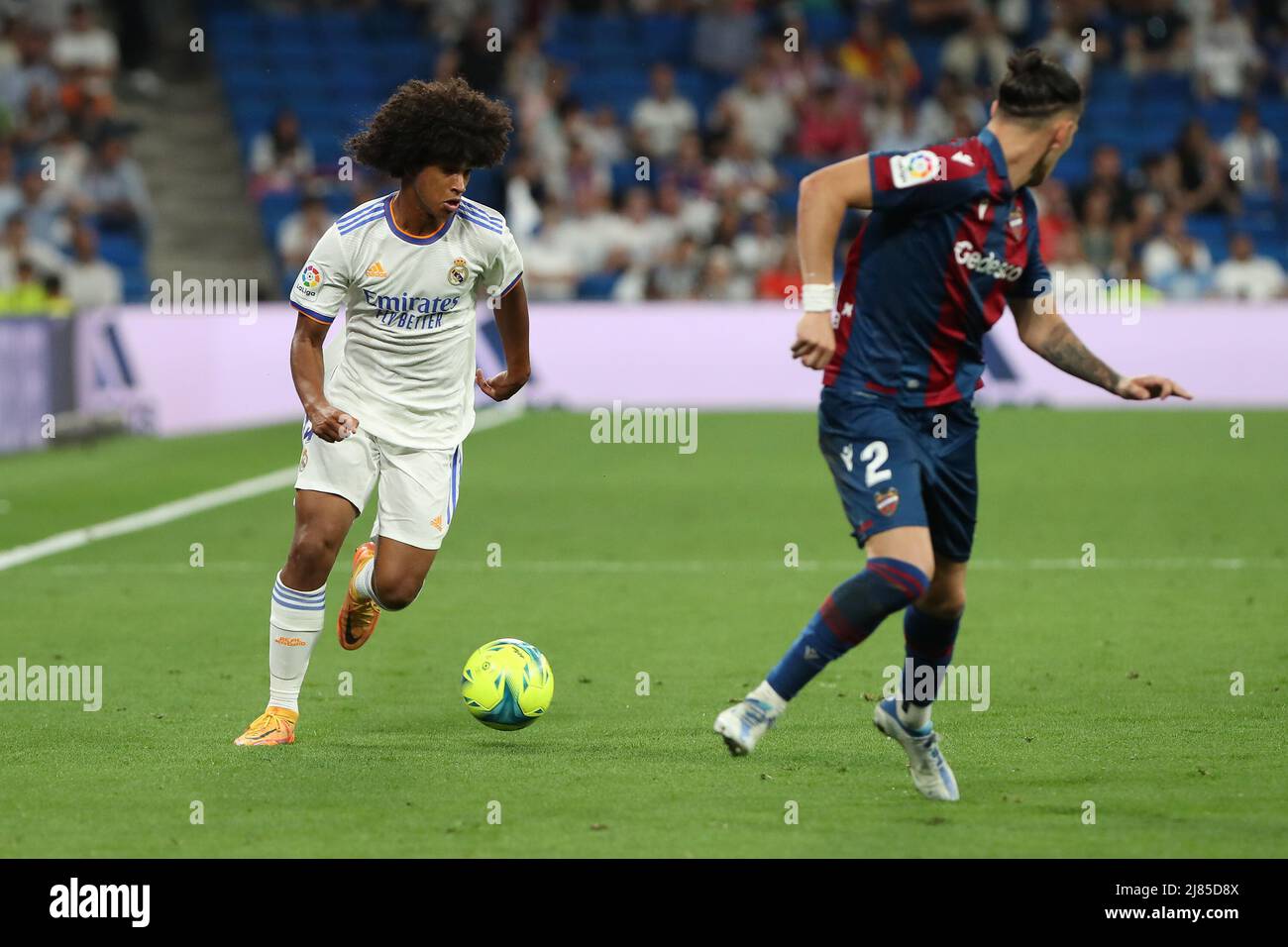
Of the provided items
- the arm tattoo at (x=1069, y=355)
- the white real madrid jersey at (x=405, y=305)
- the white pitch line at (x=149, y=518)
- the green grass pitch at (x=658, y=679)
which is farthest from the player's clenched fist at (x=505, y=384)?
the white pitch line at (x=149, y=518)

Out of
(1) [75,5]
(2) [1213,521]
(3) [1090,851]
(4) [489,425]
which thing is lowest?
(3) [1090,851]

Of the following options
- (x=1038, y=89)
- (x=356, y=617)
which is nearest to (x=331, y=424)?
(x=356, y=617)

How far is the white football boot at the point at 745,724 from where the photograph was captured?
235 inches

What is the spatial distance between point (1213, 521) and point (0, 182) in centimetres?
1559

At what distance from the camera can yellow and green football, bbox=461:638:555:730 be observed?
7.12 metres

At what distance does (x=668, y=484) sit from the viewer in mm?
15789

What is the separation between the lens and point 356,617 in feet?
26.4

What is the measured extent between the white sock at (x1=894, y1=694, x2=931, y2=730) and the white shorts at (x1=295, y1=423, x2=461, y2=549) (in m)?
1.92

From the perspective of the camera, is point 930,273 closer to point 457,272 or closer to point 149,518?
point 457,272

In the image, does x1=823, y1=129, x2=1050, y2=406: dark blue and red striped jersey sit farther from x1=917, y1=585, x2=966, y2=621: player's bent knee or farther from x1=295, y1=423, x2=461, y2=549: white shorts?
x1=295, y1=423, x2=461, y2=549: white shorts

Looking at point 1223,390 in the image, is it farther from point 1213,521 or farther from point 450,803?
point 450,803

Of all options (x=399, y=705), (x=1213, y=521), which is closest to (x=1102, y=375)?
(x=399, y=705)

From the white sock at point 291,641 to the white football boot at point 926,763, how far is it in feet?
7.03

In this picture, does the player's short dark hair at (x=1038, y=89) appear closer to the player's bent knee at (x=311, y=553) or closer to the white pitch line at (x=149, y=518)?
the player's bent knee at (x=311, y=553)
